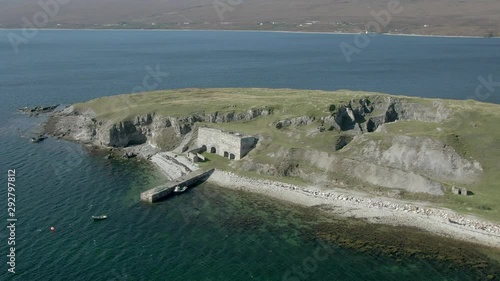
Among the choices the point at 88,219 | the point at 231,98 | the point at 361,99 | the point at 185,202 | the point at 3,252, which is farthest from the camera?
the point at 231,98

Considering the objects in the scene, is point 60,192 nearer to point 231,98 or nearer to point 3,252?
point 3,252

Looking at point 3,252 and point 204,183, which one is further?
point 204,183

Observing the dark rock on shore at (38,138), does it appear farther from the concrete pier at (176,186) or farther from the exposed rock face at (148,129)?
the concrete pier at (176,186)

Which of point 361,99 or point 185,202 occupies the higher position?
point 361,99

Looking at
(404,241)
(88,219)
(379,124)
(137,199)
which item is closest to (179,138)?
(137,199)

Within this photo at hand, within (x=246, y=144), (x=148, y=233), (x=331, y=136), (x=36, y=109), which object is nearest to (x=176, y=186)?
(x=148, y=233)

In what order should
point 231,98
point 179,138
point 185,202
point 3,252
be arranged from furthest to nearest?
point 231,98, point 179,138, point 185,202, point 3,252

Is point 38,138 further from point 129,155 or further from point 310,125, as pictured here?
point 310,125
